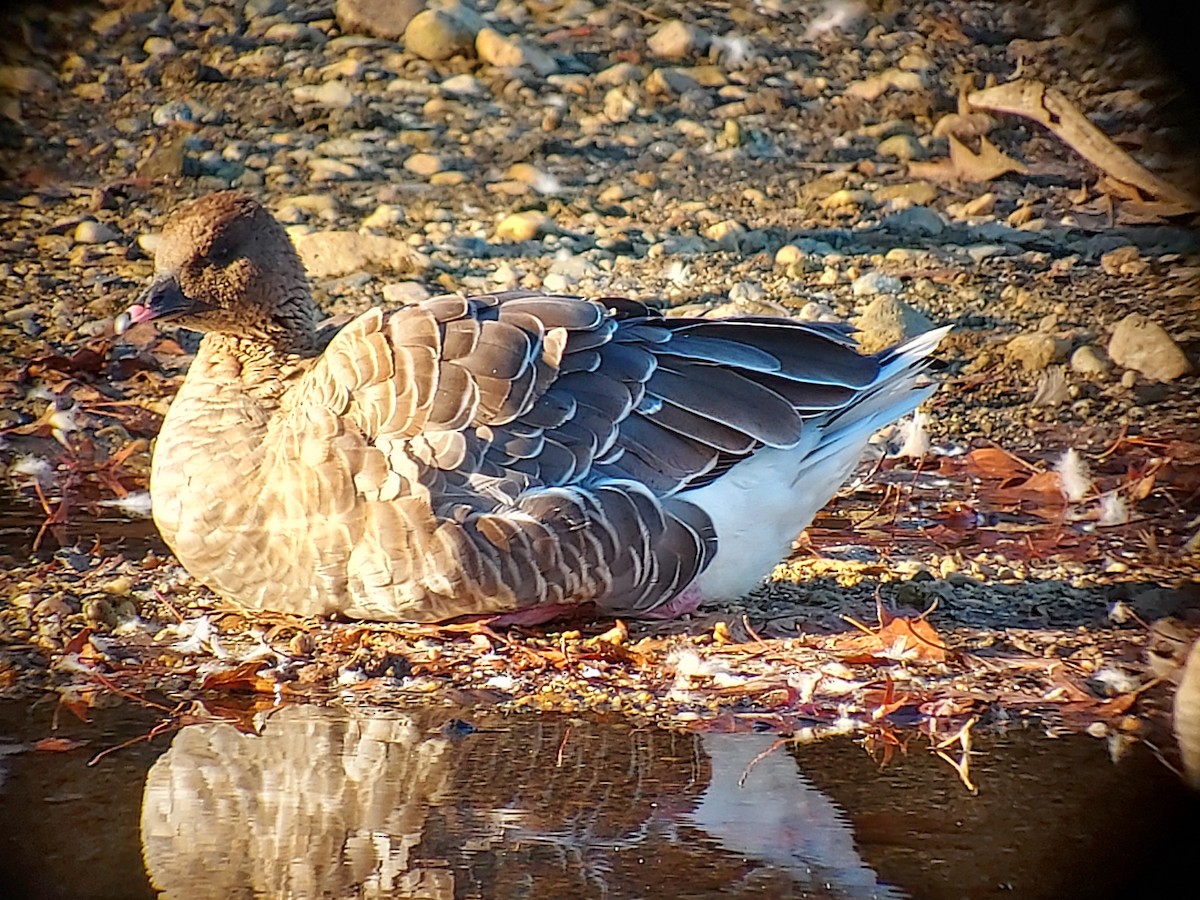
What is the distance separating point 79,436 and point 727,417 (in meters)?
2.73

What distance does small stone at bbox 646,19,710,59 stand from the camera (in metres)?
10.5

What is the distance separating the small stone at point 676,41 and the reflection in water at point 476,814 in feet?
21.7

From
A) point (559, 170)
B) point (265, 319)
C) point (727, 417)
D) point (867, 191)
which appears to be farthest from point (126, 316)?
point (867, 191)

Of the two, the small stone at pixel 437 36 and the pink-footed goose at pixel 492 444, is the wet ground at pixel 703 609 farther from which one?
the pink-footed goose at pixel 492 444

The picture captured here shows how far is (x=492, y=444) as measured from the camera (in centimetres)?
511

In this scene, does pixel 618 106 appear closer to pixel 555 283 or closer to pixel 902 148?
pixel 902 148

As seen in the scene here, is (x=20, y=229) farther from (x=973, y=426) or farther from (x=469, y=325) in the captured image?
(x=973, y=426)

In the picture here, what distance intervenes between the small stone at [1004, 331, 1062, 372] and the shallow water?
Answer: 2915mm

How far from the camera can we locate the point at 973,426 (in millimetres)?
6863

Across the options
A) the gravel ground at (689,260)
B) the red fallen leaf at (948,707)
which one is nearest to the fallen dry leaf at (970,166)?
the gravel ground at (689,260)

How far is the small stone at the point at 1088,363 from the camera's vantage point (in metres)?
7.18

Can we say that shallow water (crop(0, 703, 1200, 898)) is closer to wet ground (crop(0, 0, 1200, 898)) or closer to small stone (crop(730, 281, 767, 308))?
wet ground (crop(0, 0, 1200, 898))

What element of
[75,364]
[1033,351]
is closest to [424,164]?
[75,364]

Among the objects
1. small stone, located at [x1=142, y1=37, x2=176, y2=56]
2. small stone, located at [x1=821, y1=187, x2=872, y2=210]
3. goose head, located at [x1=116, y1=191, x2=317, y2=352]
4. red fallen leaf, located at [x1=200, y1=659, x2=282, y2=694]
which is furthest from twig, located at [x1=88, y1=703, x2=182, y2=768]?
small stone, located at [x1=142, y1=37, x2=176, y2=56]
